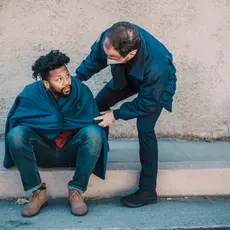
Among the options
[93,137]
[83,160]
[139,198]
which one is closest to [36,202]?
[83,160]

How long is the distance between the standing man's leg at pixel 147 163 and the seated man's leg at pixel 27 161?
0.66 metres

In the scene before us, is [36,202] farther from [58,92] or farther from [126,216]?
[58,92]

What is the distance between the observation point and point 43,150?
327cm

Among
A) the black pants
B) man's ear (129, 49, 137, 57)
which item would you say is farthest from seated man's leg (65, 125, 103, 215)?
man's ear (129, 49, 137, 57)

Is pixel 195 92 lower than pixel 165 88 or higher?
lower

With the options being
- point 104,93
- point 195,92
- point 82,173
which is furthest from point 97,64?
point 195,92

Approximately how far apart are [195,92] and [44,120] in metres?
1.92

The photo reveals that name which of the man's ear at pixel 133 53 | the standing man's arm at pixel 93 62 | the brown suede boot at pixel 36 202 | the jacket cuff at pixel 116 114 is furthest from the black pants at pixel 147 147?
the brown suede boot at pixel 36 202

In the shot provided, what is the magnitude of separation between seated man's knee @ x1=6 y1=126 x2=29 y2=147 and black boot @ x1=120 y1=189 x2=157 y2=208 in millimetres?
906

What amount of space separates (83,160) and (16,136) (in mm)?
489

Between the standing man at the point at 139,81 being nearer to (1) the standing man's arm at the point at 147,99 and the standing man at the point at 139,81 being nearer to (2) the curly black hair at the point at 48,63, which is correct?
(1) the standing man's arm at the point at 147,99

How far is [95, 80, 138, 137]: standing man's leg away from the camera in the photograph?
3.46 metres

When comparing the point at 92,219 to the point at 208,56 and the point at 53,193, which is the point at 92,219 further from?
the point at 208,56

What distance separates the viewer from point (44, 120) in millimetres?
3195
